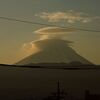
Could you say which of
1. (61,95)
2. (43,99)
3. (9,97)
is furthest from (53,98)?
(43,99)

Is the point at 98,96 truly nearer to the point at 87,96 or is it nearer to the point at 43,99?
the point at 87,96

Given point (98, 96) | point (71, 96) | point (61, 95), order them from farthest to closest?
1. point (98, 96)
2. point (71, 96)
3. point (61, 95)

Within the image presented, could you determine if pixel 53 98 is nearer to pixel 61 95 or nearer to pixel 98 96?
pixel 61 95

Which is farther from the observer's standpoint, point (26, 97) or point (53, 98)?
point (26, 97)

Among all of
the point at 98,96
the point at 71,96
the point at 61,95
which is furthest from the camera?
the point at 98,96

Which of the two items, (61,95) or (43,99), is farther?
(43,99)

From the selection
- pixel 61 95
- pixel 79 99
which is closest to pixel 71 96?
pixel 79 99

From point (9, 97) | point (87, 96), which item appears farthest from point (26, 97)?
point (87, 96)
